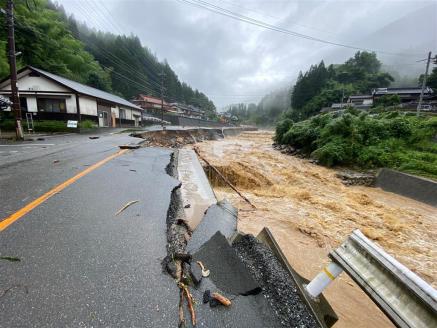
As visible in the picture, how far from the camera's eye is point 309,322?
159 centimetres

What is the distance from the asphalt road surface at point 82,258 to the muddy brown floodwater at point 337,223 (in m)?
2.34

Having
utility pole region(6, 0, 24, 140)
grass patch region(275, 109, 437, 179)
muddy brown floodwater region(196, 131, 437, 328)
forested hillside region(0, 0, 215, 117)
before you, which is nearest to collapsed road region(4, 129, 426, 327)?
muddy brown floodwater region(196, 131, 437, 328)

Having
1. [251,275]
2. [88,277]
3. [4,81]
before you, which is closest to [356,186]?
[251,275]

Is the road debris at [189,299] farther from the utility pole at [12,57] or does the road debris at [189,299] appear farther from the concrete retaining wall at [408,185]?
the utility pole at [12,57]

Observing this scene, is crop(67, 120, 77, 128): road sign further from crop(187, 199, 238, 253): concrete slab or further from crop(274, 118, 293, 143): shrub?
crop(274, 118, 293, 143): shrub

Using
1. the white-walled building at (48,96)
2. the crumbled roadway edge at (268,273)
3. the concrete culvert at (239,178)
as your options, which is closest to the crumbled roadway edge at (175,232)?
the crumbled roadway edge at (268,273)

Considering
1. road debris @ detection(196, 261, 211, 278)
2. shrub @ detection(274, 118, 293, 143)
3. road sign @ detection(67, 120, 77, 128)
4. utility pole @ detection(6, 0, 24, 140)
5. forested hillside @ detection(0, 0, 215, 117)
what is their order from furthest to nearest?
shrub @ detection(274, 118, 293, 143)
forested hillside @ detection(0, 0, 215, 117)
road sign @ detection(67, 120, 77, 128)
utility pole @ detection(6, 0, 24, 140)
road debris @ detection(196, 261, 211, 278)

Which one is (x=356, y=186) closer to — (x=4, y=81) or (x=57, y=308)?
(x=57, y=308)

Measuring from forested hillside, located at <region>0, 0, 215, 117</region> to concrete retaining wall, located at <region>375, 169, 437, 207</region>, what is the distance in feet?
69.1

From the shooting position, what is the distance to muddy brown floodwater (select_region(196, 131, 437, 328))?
3.43m

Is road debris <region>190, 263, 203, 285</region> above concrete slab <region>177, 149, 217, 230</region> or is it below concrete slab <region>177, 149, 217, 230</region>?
above

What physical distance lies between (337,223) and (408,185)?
221 inches

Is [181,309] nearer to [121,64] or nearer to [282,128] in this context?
[282,128]

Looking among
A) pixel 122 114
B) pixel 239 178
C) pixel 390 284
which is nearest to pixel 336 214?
pixel 239 178
